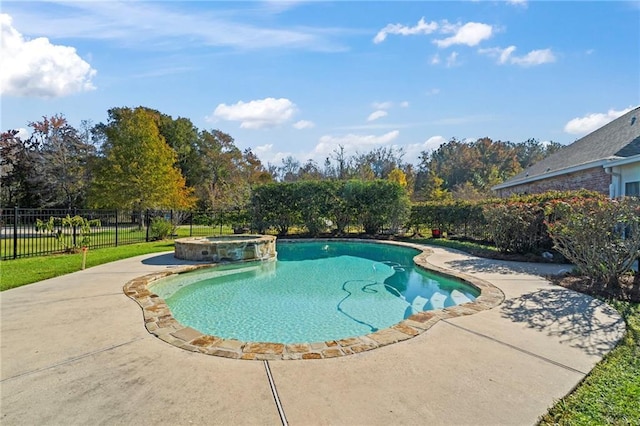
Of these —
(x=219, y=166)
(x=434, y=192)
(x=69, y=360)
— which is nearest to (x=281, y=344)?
(x=69, y=360)

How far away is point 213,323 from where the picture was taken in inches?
213

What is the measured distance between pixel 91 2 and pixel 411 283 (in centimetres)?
946

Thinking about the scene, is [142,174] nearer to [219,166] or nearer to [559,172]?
[219,166]

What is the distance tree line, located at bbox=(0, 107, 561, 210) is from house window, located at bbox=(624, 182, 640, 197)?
12.2 meters

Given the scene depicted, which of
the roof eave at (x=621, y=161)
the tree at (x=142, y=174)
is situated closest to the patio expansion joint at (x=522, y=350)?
the roof eave at (x=621, y=161)

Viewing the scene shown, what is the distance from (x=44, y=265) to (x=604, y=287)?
12794 millimetres

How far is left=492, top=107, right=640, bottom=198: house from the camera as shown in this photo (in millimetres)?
10305

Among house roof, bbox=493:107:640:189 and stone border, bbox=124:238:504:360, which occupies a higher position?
house roof, bbox=493:107:640:189

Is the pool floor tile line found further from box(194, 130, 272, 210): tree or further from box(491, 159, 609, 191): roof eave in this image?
Answer: box(194, 130, 272, 210): tree

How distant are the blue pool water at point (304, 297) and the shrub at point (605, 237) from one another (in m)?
2.20

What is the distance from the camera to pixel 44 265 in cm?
852

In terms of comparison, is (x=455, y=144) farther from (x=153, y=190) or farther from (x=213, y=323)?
(x=213, y=323)

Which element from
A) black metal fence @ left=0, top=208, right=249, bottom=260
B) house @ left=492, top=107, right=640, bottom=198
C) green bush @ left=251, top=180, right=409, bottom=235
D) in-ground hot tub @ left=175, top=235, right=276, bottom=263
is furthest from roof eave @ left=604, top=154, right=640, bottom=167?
black metal fence @ left=0, top=208, right=249, bottom=260

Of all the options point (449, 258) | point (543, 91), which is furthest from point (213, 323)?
point (543, 91)
